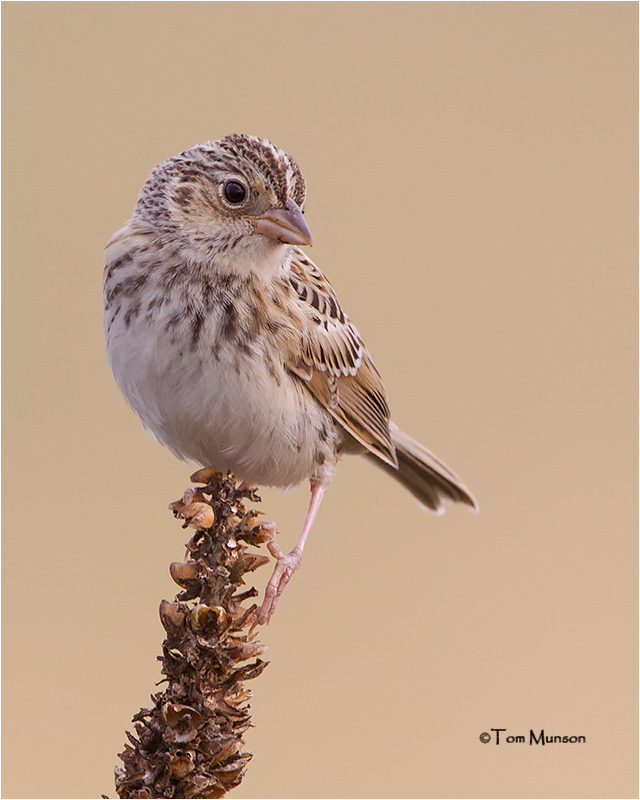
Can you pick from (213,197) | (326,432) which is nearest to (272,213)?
(213,197)

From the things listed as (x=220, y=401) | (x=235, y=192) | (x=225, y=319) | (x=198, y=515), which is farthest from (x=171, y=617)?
(x=235, y=192)

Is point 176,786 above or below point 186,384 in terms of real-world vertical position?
below

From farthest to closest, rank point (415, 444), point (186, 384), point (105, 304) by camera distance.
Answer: point (415, 444) < point (105, 304) < point (186, 384)

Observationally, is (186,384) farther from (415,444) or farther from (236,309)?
(415,444)

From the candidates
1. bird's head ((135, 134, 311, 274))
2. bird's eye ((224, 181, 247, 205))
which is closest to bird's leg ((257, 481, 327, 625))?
bird's head ((135, 134, 311, 274))

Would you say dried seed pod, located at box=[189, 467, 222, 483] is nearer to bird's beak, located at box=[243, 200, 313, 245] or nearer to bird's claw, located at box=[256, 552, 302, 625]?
bird's claw, located at box=[256, 552, 302, 625]

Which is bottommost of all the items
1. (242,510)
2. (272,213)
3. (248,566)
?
(248,566)

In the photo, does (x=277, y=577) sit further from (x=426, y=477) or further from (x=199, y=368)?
(x=426, y=477)
